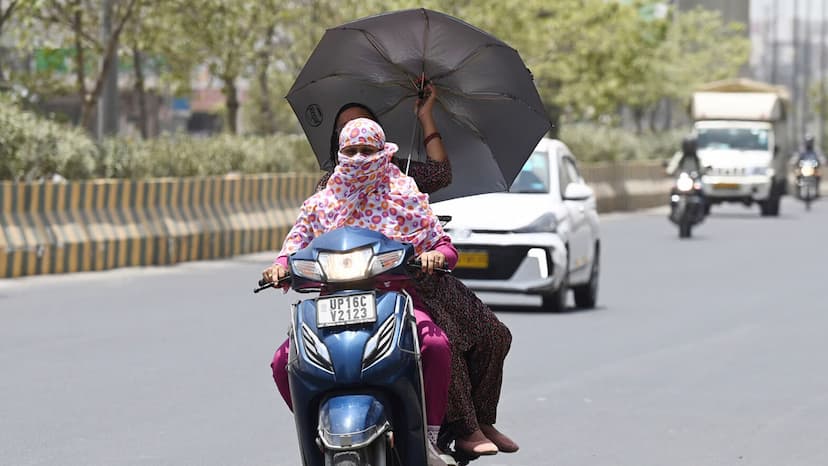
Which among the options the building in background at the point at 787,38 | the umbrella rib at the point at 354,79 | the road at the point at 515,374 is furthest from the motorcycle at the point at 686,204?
the building in background at the point at 787,38

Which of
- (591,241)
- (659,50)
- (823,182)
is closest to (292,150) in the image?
(591,241)

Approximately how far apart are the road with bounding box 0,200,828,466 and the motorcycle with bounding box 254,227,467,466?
213 cm

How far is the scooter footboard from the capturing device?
5.73 metres

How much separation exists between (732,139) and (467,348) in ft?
118

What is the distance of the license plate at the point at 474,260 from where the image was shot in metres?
15.6

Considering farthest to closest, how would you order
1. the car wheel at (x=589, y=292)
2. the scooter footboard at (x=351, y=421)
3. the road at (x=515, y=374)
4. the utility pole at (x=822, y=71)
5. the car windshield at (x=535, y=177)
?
the utility pole at (x=822, y=71) → the car wheel at (x=589, y=292) → the car windshield at (x=535, y=177) → the road at (x=515, y=374) → the scooter footboard at (x=351, y=421)

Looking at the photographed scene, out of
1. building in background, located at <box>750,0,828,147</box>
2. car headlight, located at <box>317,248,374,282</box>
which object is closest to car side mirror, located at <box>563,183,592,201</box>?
car headlight, located at <box>317,248,374,282</box>

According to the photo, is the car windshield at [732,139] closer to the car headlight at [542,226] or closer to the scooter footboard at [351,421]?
the car headlight at [542,226]

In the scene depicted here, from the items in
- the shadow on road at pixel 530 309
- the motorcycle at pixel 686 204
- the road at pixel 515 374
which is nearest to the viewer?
the road at pixel 515 374

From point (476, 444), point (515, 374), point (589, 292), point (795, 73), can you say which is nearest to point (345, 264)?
point (476, 444)

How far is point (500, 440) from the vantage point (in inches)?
278

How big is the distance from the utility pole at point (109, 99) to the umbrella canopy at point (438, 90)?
1810 cm

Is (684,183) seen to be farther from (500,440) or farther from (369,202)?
(369,202)

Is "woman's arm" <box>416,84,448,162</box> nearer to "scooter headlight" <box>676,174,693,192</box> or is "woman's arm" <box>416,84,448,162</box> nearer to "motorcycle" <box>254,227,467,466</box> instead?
"motorcycle" <box>254,227,467,466</box>
